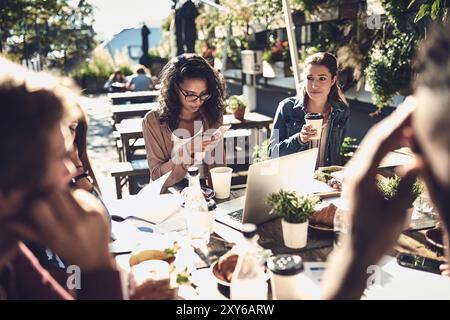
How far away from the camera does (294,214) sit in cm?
158

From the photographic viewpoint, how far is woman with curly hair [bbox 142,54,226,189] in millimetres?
2611

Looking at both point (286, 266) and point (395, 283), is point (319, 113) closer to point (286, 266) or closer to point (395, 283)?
point (395, 283)

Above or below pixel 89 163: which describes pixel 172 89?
above

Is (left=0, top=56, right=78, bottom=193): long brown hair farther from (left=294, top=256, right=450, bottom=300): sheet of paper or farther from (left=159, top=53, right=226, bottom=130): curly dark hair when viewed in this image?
(left=159, top=53, right=226, bottom=130): curly dark hair

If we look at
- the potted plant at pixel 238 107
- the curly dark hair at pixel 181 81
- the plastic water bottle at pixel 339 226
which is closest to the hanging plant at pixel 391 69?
the potted plant at pixel 238 107

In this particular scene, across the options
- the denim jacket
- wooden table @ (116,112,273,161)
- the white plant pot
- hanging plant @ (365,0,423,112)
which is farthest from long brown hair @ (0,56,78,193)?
hanging plant @ (365,0,423,112)

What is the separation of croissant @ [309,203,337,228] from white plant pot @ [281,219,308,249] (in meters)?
0.14

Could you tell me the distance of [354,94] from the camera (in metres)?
5.54

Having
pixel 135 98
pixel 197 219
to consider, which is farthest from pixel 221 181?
pixel 135 98

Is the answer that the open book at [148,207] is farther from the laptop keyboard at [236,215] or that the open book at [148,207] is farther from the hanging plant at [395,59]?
the hanging plant at [395,59]

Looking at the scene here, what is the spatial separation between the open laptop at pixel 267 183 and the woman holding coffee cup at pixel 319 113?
0.96 meters
